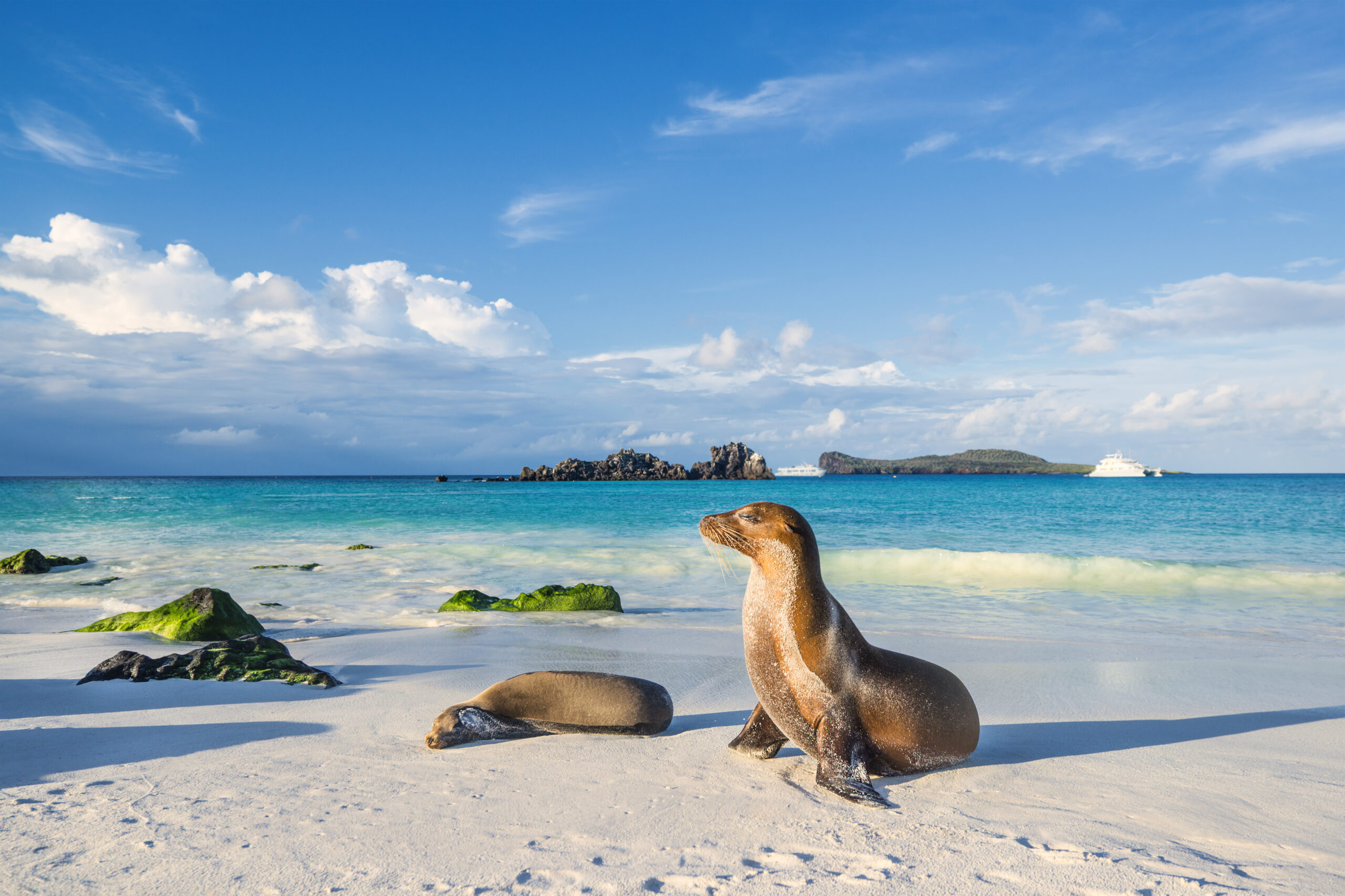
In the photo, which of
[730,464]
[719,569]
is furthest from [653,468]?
[719,569]

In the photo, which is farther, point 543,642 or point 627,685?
point 543,642

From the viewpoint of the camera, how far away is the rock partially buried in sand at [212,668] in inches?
231

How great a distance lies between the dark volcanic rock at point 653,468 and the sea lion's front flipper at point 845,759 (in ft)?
380

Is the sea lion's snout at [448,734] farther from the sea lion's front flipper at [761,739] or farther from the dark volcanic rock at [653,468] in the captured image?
the dark volcanic rock at [653,468]

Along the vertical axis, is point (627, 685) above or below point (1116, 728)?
above

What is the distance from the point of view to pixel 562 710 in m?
4.72

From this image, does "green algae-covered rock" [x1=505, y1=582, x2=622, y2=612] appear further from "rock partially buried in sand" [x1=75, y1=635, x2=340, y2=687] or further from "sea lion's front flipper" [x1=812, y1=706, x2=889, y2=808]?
"sea lion's front flipper" [x1=812, y1=706, x2=889, y2=808]

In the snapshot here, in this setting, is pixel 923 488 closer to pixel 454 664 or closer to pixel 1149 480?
pixel 1149 480

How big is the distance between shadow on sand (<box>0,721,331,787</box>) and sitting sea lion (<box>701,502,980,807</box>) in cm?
284

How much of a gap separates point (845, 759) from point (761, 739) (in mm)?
690

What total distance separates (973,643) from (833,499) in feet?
161

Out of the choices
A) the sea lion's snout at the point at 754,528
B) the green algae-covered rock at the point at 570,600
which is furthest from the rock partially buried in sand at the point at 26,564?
the sea lion's snout at the point at 754,528

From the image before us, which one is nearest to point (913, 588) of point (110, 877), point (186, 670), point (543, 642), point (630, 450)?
point (543, 642)

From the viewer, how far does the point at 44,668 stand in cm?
638
